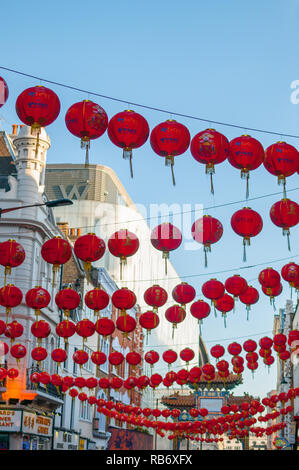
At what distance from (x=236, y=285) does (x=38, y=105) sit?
27.4ft

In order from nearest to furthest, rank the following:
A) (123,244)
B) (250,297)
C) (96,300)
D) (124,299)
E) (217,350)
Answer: (123,244), (124,299), (96,300), (250,297), (217,350)

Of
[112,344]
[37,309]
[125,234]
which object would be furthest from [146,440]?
[125,234]

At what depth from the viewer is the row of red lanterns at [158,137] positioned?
11.0 metres

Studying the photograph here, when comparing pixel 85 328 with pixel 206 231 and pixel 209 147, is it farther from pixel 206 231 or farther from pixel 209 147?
pixel 209 147

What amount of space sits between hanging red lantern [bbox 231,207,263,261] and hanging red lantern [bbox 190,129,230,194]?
168 cm

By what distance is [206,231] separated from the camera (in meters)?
13.6

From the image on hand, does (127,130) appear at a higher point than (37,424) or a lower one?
higher

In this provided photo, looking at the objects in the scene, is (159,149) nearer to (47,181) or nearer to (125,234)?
(125,234)

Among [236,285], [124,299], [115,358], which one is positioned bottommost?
[115,358]

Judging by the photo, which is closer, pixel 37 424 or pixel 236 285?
pixel 236 285

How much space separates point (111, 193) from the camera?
7812cm

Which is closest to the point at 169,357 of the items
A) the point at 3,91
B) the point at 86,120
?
the point at 86,120

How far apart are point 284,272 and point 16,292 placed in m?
7.04

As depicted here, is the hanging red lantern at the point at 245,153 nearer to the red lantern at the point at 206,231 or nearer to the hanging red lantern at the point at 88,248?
the red lantern at the point at 206,231
